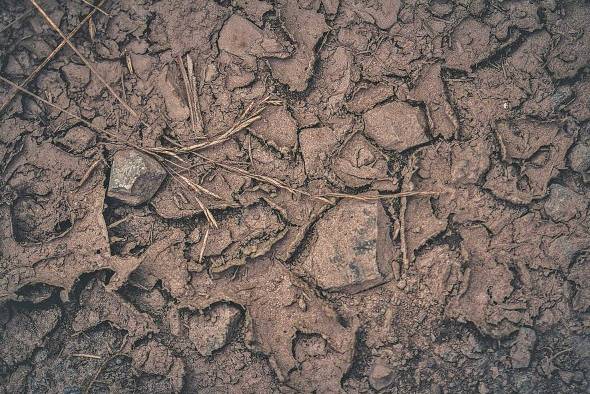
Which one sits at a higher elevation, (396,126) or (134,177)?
(396,126)

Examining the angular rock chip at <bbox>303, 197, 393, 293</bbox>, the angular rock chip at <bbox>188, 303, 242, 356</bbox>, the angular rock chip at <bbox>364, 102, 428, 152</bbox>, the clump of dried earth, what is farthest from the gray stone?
the angular rock chip at <bbox>364, 102, 428, 152</bbox>

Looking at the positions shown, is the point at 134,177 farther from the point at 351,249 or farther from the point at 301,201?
the point at 351,249

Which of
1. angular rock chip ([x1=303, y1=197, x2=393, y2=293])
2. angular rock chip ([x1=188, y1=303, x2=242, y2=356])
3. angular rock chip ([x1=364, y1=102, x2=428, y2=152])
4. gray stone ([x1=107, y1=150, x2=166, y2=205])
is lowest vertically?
angular rock chip ([x1=188, y1=303, x2=242, y2=356])

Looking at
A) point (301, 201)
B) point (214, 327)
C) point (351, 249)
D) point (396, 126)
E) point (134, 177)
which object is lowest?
point (214, 327)

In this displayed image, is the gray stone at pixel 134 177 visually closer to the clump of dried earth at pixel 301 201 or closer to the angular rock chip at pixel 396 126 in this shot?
the clump of dried earth at pixel 301 201

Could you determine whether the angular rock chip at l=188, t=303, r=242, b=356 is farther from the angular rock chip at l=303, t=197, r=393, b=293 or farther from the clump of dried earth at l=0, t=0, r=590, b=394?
the angular rock chip at l=303, t=197, r=393, b=293

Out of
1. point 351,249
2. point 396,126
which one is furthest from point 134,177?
point 396,126

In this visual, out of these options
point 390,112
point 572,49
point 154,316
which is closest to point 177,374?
point 154,316

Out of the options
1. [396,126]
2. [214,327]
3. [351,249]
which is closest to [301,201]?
[351,249]
